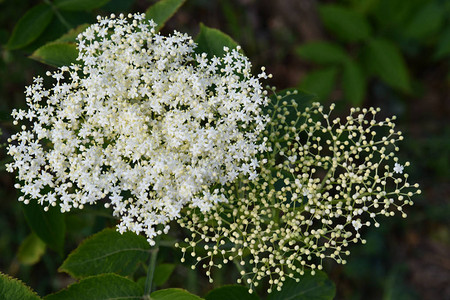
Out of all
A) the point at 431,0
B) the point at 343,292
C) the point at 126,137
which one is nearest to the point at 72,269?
the point at 126,137

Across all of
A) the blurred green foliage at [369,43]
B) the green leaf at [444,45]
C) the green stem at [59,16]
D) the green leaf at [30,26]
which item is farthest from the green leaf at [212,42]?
the green leaf at [444,45]

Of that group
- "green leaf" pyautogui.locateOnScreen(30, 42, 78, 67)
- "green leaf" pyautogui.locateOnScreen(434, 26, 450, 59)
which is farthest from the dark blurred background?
"green leaf" pyautogui.locateOnScreen(30, 42, 78, 67)

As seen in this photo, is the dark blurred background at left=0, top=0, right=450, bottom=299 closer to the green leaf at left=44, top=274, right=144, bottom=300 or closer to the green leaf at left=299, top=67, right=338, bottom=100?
the green leaf at left=299, top=67, right=338, bottom=100

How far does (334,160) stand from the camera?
8.02 feet

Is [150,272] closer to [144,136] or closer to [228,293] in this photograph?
[228,293]

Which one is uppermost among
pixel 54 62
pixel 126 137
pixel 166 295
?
pixel 54 62

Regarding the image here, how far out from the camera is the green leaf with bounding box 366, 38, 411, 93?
4867mm

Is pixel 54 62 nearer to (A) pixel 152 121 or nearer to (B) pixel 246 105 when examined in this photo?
(A) pixel 152 121

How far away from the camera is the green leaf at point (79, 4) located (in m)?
3.15

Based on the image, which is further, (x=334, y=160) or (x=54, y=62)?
(x=54, y=62)

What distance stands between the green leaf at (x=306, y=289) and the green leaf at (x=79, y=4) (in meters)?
2.28

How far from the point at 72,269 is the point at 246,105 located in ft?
4.72

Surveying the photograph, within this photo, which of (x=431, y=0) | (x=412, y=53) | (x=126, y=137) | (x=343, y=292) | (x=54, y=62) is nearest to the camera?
(x=126, y=137)

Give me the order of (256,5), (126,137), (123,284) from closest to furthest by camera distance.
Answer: (126,137) → (123,284) → (256,5)
